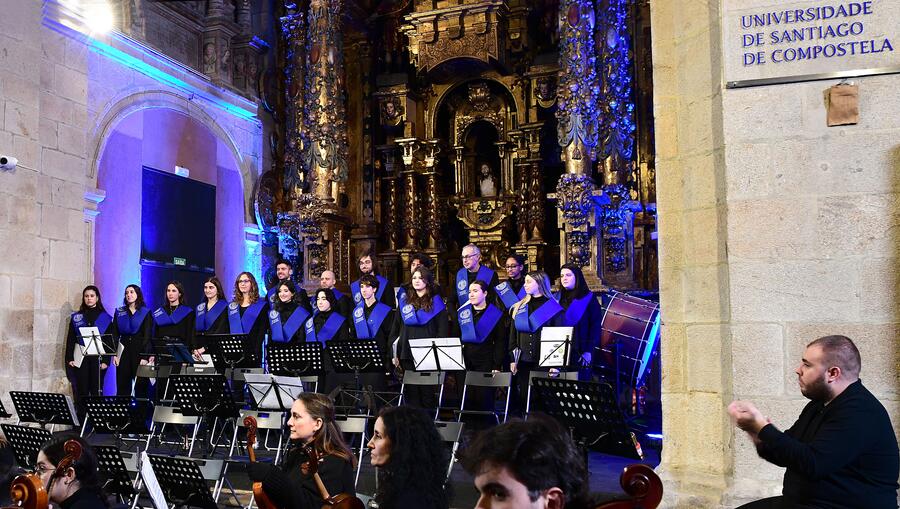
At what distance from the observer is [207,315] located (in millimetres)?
11133

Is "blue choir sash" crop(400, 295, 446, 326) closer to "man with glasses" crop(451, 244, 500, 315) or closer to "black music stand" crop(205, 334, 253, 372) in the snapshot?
"man with glasses" crop(451, 244, 500, 315)

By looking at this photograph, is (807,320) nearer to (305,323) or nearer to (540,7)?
(305,323)

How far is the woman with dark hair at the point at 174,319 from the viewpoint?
37.0 ft

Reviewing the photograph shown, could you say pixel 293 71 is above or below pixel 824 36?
above

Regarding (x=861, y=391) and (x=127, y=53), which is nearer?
(x=861, y=391)

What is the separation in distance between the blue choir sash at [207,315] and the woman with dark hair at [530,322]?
384cm

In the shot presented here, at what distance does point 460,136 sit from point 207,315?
20.7 ft

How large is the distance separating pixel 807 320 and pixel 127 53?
10.8 m

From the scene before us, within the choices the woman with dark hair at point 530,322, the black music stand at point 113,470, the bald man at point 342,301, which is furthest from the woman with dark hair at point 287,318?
the black music stand at point 113,470

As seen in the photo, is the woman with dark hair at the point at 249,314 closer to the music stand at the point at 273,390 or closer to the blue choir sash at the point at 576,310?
the music stand at the point at 273,390

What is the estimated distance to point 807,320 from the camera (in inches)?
192

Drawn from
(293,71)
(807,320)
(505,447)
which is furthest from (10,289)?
(505,447)

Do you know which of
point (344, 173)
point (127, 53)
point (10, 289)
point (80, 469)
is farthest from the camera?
point (344, 173)

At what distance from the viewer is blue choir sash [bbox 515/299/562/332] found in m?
9.18
